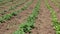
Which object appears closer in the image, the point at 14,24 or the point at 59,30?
the point at 59,30

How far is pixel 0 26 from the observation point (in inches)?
368

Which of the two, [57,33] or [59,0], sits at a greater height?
[57,33]

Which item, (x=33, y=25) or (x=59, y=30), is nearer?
(x=59, y=30)

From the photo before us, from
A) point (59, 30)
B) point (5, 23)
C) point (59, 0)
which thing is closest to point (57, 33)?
point (59, 30)

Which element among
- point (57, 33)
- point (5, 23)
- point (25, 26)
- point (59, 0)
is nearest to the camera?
point (57, 33)

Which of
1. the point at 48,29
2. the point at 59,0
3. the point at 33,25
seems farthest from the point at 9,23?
the point at 59,0

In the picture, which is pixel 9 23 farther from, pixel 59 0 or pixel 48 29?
pixel 59 0

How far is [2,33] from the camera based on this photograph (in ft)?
27.7

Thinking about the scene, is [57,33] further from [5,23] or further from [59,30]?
[5,23]

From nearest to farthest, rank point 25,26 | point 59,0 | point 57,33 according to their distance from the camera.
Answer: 1. point 57,33
2. point 25,26
3. point 59,0

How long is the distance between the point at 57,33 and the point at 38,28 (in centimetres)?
145

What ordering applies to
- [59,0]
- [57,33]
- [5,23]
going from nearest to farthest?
[57,33], [5,23], [59,0]

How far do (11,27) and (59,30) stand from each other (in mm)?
2268

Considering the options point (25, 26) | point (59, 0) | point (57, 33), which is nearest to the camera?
point (57, 33)
